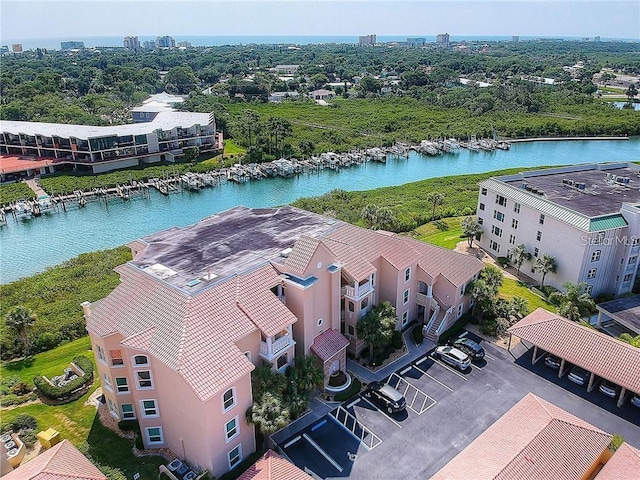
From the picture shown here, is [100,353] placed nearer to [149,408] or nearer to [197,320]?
[149,408]

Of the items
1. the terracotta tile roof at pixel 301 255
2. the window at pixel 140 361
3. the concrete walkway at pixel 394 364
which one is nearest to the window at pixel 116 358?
the window at pixel 140 361

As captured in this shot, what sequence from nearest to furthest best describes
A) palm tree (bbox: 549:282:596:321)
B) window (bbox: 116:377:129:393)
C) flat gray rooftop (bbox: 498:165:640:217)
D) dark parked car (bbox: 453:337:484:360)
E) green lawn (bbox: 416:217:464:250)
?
window (bbox: 116:377:129:393)
dark parked car (bbox: 453:337:484:360)
palm tree (bbox: 549:282:596:321)
flat gray rooftop (bbox: 498:165:640:217)
green lawn (bbox: 416:217:464:250)

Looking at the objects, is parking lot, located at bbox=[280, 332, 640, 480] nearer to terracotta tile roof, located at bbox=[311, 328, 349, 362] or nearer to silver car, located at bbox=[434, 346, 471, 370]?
silver car, located at bbox=[434, 346, 471, 370]

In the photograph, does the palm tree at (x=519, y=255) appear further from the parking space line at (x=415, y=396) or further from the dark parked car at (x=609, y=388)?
the parking space line at (x=415, y=396)

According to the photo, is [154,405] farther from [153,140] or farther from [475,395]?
[153,140]

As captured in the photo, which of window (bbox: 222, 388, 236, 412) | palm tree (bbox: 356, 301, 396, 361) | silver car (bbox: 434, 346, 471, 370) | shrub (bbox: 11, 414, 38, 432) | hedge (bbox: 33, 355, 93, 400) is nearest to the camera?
window (bbox: 222, 388, 236, 412)

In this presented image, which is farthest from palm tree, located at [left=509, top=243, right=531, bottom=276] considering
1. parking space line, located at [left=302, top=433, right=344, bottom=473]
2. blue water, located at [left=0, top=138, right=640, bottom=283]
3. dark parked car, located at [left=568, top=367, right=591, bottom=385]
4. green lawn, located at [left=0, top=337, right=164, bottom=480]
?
blue water, located at [left=0, top=138, right=640, bottom=283]
